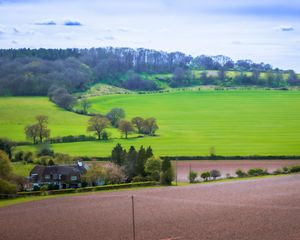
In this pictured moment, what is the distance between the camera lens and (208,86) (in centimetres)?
14575

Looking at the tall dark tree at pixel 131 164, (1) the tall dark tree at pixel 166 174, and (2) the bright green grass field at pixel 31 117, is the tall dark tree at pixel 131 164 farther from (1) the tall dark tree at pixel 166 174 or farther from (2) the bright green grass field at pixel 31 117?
(2) the bright green grass field at pixel 31 117

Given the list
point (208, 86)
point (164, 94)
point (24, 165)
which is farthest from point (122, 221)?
point (208, 86)

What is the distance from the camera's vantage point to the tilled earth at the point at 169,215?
2991 centimetres

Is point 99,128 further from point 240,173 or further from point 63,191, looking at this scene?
point 63,191

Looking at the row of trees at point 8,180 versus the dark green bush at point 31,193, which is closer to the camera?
the row of trees at point 8,180

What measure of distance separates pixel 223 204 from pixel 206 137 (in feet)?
135

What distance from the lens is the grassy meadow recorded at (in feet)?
225

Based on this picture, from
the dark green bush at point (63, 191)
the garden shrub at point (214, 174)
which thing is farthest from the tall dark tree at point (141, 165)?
the dark green bush at point (63, 191)

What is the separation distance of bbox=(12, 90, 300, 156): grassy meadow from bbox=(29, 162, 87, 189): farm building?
13234 mm

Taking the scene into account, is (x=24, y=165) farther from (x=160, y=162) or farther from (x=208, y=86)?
(x=208, y=86)

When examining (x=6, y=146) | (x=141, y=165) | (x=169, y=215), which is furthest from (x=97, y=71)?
(x=169, y=215)

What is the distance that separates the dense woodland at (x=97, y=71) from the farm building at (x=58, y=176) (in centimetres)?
5002

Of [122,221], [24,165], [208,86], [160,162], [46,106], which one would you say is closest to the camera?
[122,221]

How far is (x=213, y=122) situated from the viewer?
9431 centimetres
